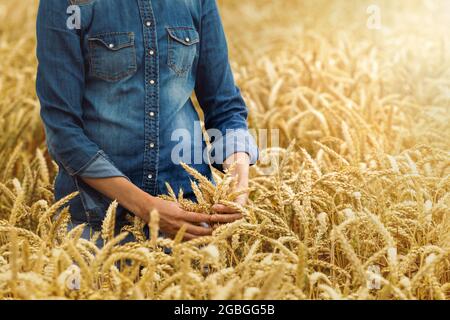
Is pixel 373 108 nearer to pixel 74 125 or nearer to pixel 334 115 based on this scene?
pixel 334 115

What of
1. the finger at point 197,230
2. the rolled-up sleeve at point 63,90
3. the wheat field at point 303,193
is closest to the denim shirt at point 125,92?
the rolled-up sleeve at point 63,90

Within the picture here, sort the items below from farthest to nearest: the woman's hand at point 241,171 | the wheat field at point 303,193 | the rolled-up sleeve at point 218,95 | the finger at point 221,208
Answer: the rolled-up sleeve at point 218,95 → the woman's hand at point 241,171 → the finger at point 221,208 → the wheat field at point 303,193

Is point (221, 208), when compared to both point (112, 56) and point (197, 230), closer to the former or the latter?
point (197, 230)

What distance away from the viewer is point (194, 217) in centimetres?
178

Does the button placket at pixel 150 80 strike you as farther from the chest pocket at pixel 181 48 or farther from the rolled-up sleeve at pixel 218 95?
the rolled-up sleeve at pixel 218 95

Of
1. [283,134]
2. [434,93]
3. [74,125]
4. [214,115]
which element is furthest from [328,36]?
[74,125]

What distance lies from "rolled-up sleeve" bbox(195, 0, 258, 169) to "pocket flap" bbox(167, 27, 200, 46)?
0.24 feet

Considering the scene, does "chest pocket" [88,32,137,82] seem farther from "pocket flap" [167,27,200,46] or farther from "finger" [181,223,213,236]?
"finger" [181,223,213,236]

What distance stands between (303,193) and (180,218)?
31 cm

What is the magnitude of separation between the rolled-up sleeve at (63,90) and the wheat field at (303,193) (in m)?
0.13

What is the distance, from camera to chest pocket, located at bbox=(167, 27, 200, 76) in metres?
1.92

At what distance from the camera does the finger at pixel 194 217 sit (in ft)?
5.82

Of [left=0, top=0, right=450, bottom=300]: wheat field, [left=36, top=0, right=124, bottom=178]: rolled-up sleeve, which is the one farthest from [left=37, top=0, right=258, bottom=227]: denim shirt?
[left=0, top=0, right=450, bottom=300]: wheat field

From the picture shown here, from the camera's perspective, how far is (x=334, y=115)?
106 inches
